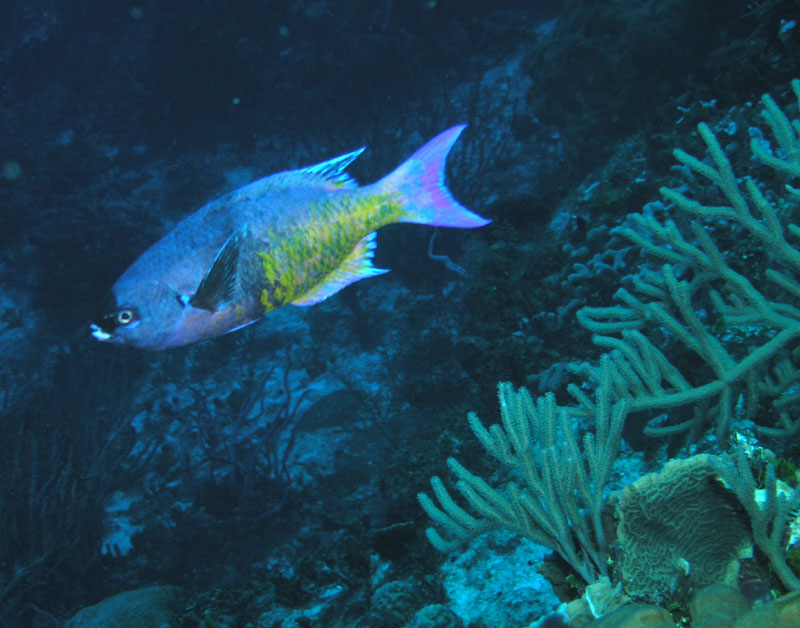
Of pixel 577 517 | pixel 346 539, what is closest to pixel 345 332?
pixel 346 539

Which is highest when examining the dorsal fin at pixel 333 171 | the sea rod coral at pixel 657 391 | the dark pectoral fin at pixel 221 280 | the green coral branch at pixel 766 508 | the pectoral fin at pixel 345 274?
the dorsal fin at pixel 333 171

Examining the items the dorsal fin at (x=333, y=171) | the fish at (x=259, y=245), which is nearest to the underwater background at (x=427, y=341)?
the fish at (x=259, y=245)

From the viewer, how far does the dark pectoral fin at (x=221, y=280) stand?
79.2 inches

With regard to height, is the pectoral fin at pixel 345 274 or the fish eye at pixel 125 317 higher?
the fish eye at pixel 125 317

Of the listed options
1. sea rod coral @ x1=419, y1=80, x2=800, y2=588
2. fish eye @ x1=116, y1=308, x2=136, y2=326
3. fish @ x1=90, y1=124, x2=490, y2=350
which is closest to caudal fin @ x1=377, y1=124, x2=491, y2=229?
fish @ x1=90, y1=124, x2=490, y2=350

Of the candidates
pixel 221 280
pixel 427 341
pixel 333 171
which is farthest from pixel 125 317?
pixel 427 341

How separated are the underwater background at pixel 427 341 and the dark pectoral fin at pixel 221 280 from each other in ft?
4.14

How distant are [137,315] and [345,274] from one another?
1.00 metres

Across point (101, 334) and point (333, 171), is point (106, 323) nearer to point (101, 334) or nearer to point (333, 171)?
point (101, 334)

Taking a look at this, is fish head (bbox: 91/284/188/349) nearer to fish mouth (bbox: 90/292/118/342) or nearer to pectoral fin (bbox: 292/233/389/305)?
fish mouth (bbox: 90/292/118/342)

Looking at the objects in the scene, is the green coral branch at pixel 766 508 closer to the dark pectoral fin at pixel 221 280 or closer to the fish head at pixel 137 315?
the dark pectoral fin at pixel 221 280

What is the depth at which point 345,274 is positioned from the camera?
97.6 inches

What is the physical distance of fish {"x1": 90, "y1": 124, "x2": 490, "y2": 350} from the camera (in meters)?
2.06

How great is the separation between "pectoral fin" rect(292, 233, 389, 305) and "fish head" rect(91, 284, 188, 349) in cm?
61
